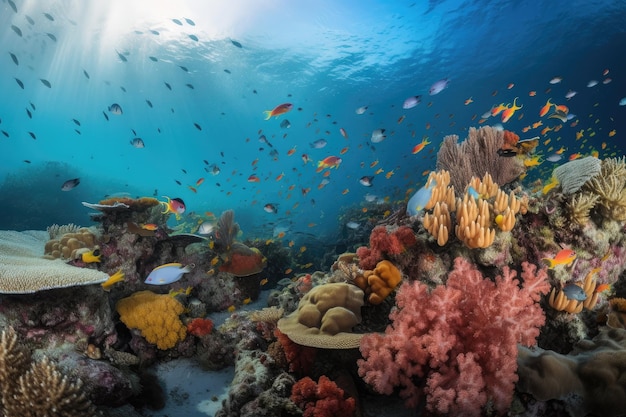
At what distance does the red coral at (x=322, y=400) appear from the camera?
273cm

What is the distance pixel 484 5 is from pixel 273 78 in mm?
23294

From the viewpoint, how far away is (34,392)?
2.63m

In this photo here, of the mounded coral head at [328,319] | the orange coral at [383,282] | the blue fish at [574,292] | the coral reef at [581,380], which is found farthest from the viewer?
the orange coral at [383,282]

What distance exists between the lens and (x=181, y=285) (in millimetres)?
7285

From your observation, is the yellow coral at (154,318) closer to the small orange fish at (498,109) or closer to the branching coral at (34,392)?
the branching coral at (34,392)

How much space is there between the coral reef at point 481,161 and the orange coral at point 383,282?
283cm

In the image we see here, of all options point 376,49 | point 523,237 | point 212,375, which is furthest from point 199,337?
point 376,49

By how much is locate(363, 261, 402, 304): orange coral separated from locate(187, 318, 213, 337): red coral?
3.20m

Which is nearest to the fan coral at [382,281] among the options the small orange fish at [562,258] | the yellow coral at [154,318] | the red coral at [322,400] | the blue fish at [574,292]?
the red coral at [322,400]

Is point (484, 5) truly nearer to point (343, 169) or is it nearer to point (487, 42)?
point (487, 42)

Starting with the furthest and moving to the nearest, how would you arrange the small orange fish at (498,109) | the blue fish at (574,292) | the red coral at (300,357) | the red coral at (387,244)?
1. the small orange fish at (498,109)
2. the red coral at (387,244)
3. the red coral at (300,357)
4. the blue fish at (574,292)

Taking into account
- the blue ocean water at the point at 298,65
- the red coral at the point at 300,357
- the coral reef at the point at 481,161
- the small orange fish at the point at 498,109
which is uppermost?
the blue ocean water at the point at 298,65

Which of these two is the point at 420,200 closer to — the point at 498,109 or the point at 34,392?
the point at 34,392

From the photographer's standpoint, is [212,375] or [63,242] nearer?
[212,375]
